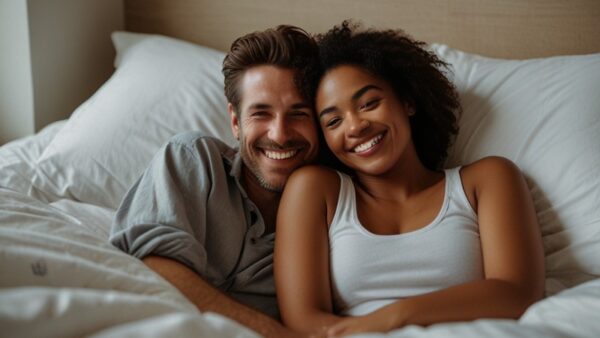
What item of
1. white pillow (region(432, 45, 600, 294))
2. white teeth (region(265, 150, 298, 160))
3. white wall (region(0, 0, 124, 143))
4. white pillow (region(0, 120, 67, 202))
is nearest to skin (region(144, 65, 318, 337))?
white teeth (region(265, 150, 298, 160))

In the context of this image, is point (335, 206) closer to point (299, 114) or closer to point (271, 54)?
point (299, 114)

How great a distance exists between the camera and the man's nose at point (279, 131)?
4.45 feet

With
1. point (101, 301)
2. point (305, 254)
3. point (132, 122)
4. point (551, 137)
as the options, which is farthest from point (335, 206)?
point (132, 122)

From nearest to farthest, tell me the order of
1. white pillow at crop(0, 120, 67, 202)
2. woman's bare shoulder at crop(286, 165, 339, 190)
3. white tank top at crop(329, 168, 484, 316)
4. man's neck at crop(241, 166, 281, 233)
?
1. white tank top at crop(329, 168, 484, 316)
2. woman's bare shoulder at crop(286, 165, 339, 190)
3. man's neck at crop(241, 166, 281, 233)
4. white pillow at crop(0, 120, 67, 202)

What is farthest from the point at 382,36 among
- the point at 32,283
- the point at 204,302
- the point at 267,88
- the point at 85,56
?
the point at 85,56

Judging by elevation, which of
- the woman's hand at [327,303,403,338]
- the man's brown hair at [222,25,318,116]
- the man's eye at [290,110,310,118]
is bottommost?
the woman's hand at [327,303,403,338]

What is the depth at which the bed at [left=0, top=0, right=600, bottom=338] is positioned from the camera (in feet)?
2.82

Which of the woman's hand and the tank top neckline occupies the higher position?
the tank top neckline

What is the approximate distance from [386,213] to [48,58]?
1256 mm

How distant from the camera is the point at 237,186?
141 cm

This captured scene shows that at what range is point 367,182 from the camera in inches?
55.3

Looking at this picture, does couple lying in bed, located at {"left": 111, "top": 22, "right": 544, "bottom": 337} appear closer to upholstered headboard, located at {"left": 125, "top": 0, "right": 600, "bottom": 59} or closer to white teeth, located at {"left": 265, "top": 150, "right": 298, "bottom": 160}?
white teeth, located at {"left": 265, "top": 150, "right": 298, "bottom": 160}

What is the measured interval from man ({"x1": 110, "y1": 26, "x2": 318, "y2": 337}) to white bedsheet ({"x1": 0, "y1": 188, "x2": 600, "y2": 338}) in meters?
0.14

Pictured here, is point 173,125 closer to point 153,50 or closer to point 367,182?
point 153,50
